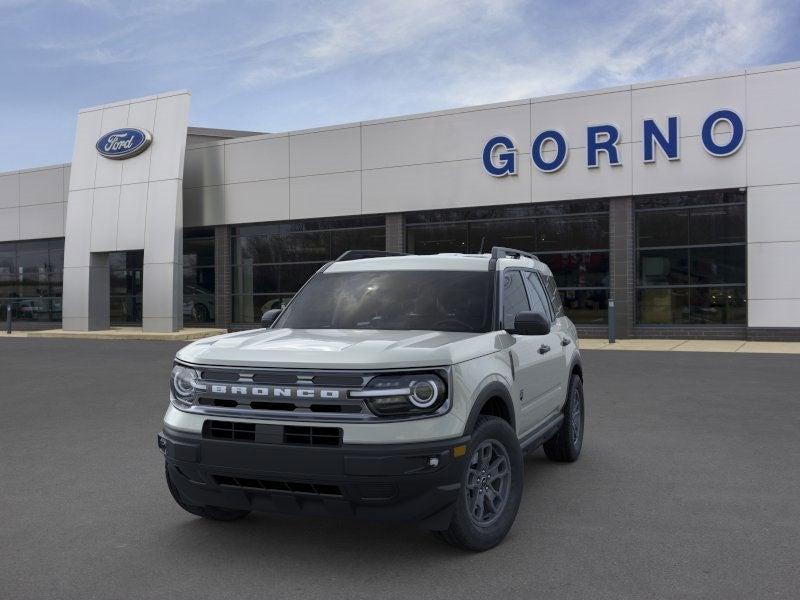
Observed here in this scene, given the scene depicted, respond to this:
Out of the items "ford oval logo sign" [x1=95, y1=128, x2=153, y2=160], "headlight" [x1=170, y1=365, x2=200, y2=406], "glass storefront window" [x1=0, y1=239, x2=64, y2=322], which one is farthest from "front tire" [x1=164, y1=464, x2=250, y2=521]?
"glass storefront window" [x1=0, y1=239, x2=64, y2=322]

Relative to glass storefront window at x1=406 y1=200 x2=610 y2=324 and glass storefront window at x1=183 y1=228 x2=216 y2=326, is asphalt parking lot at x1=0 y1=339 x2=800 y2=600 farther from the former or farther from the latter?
glass storefront window at x1=183 y1=228 x2=216 y2=326

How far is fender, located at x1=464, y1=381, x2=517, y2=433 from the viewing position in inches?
165

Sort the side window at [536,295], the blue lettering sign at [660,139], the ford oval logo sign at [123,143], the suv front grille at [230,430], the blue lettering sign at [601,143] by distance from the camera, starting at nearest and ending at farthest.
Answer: the suv front grille at [230,430] < the side window at [536,295] < the blue lettering sign at [660,139] < the blue lettering sign at [601,143] < the ford oval logo sign at [123,143]

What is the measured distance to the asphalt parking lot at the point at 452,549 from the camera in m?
3.95

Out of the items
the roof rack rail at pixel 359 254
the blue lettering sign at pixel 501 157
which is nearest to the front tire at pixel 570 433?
the roof rack rail at pixel 359 254

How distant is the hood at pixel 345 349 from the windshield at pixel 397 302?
0.29 meters

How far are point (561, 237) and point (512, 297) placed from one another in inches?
727

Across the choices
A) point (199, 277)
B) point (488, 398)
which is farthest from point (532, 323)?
point (199, 277)

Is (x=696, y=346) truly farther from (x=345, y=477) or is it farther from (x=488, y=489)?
(x=345, y=477)

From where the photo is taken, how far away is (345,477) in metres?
3.86

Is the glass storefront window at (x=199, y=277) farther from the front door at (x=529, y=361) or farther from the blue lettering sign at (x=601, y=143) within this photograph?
the front door at (x=529, y=361)

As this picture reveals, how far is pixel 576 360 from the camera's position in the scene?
6941mm

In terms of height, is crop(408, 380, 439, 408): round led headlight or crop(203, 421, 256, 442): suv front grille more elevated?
crop(408, 380, 439, 408): round led headlight

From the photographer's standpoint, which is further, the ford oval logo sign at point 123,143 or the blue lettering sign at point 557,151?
the ford oval logo sign at point 123,143
